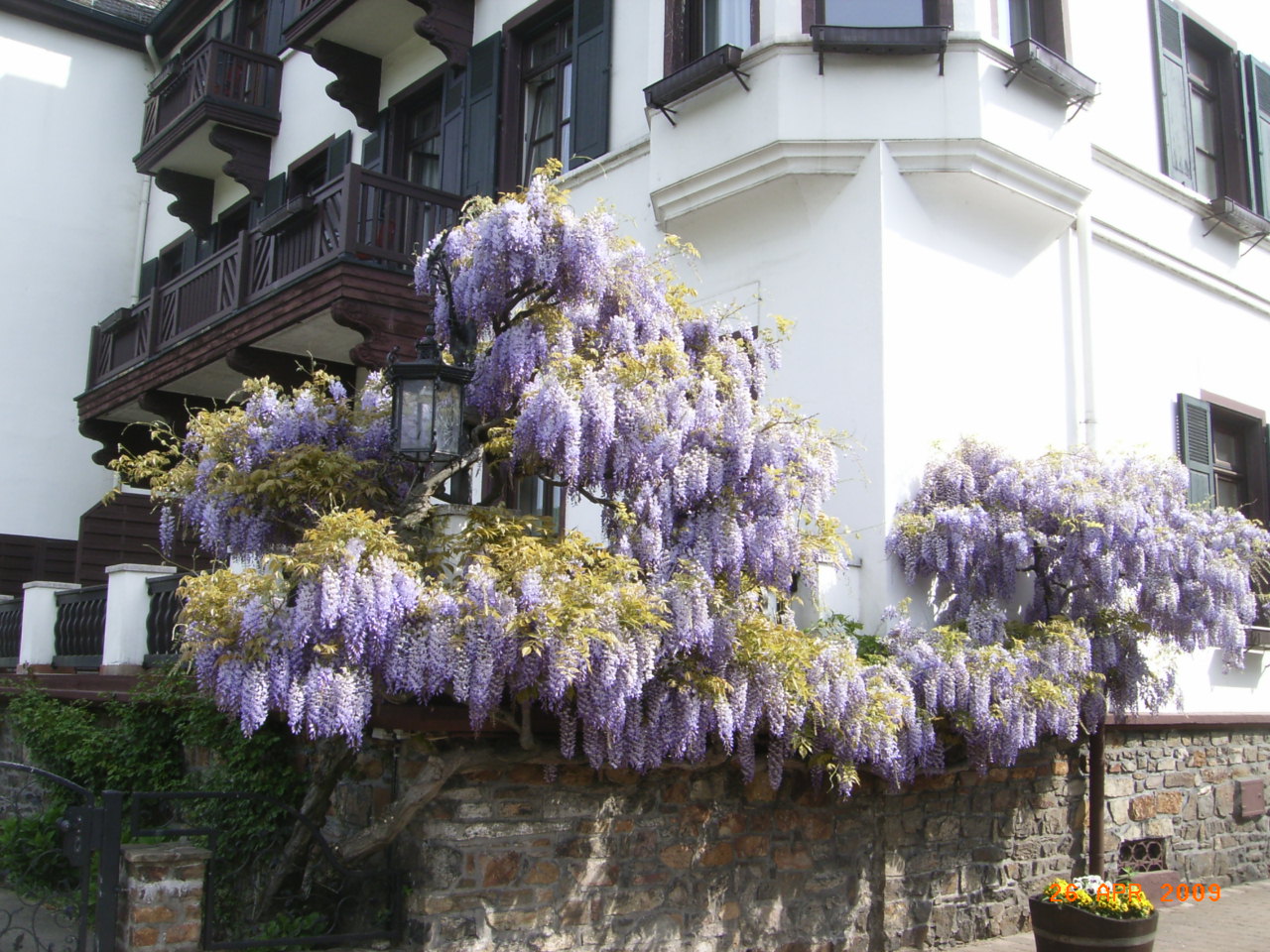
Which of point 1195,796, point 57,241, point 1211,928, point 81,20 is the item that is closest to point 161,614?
point 1211,928

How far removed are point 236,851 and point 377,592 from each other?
8.71 feet

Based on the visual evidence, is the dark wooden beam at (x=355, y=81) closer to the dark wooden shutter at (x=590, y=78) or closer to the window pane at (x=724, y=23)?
the dark wooden shutter at (x=590, y=78)

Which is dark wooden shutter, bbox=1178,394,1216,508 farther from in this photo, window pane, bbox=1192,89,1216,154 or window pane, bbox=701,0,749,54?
Answer: window pane, bbox=701,0,749,54

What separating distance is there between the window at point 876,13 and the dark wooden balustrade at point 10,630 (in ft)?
30.1

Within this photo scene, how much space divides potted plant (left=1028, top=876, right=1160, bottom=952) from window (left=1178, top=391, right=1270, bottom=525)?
4.49 m

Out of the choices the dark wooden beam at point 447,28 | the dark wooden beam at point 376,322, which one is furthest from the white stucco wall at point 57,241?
Answer: the dark wooden beam at point 376,322

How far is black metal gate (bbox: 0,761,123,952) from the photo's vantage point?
604 cm

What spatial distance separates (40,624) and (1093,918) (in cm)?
919

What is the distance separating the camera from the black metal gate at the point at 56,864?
19.8ft

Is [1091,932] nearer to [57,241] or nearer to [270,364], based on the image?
[270,364]

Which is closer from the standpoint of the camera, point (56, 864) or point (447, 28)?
point (56, 864)

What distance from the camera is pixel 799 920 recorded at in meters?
7.81

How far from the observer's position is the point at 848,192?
9117mm

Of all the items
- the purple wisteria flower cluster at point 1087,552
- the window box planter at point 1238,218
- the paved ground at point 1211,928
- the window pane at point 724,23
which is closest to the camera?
the purple wisteria flower cluster at point 1087,552
